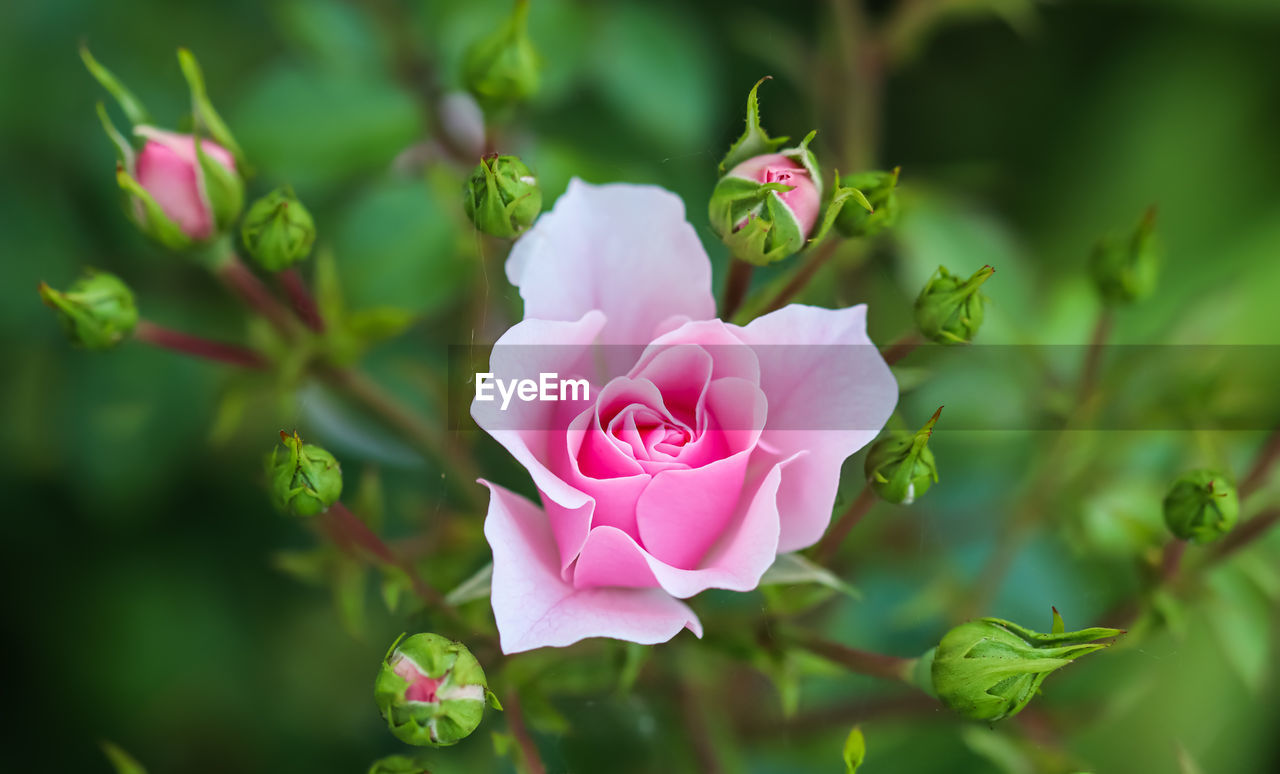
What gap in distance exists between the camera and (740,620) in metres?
0.76

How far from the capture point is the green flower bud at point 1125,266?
0.85 meters

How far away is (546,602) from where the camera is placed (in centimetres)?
53

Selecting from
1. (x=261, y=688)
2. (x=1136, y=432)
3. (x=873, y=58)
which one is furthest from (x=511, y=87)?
(x=261, y=688)

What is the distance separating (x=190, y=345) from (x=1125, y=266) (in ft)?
2.45

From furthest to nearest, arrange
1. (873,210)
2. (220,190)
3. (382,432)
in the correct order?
(382,432), (220,190), (873,210)

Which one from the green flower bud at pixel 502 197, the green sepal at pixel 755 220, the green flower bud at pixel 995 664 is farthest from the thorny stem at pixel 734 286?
the green flower bud at pixel 995 664

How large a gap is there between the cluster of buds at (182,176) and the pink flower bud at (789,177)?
1.24ft

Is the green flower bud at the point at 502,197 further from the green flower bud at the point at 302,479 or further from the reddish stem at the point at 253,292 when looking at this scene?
the reddish stem at the point at 253,292

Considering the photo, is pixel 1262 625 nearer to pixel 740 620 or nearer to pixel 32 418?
pixel 740 620

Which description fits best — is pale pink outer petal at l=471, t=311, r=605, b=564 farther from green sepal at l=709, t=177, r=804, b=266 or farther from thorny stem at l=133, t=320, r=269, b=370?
thorny stem at l=133, t=320, r=269, b=370

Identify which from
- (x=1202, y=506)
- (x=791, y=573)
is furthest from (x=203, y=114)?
(x=1202, y=506)

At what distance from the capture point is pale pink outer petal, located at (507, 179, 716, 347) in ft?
1.96

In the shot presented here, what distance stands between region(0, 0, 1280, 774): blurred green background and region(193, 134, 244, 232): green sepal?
16 cm

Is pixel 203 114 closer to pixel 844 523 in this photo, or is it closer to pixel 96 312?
pixel 96 312
